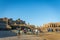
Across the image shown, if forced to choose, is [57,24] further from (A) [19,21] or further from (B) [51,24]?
(A) [19,21]

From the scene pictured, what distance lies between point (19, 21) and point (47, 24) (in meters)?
29.2

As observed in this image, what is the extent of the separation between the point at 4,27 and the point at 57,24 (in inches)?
2598

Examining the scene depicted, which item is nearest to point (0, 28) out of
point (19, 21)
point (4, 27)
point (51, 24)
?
point (4, 27)

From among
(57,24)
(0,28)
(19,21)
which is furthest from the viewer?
(57,24)

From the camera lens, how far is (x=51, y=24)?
104562mm

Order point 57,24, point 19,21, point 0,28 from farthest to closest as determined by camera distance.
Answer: point 57,24 < point 19,21 < point 0,28

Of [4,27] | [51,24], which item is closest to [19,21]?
[51,24]

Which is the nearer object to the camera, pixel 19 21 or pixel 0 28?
pixel 0 28

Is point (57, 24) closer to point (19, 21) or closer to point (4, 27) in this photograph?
point (19, 21)

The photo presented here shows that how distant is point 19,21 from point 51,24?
29.0m

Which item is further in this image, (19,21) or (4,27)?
(19,21)

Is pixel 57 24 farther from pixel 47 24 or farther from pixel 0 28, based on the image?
pixel 0 28

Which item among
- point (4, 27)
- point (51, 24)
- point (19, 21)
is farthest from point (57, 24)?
point (4, 27)

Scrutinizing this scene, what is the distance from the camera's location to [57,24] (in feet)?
342
